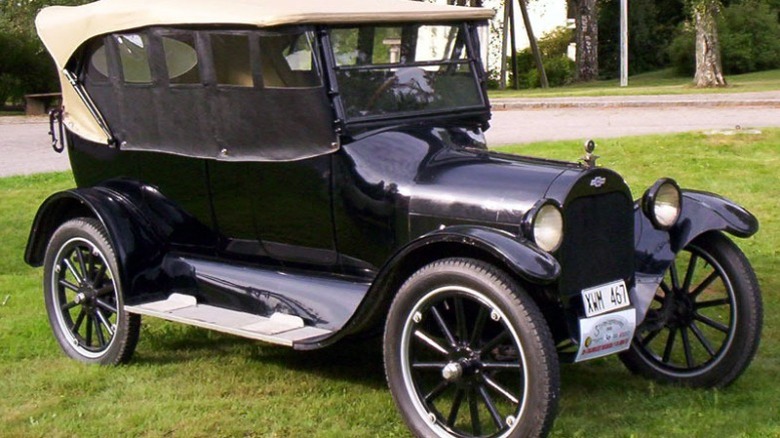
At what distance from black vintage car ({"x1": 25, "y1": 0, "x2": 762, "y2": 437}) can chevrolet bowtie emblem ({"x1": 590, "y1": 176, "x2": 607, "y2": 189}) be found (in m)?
0.02

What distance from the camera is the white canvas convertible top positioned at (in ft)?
18.0

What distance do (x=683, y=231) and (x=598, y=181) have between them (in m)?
0.76

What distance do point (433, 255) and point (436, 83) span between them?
1.33m

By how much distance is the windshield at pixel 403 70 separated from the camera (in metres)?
5.59

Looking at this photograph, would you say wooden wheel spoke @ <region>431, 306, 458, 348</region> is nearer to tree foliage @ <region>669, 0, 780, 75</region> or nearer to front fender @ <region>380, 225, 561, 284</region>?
front fender @ <region>380, 225, 561, 284</region>

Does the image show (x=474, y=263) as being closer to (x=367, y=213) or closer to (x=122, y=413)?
(x=367, y=213)

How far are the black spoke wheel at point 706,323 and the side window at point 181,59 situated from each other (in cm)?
255

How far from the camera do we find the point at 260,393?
558 cm

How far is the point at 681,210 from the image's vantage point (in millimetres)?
5605

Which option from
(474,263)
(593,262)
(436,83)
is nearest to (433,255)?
(474,263)

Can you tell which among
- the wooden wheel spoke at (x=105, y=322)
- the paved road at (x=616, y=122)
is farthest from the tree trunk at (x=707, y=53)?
the wooden wheel spoke at (x=105, y=322)

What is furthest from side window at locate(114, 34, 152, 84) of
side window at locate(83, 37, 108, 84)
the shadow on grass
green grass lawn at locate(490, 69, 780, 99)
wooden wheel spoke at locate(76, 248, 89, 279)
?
green grass lawn at locate(490, 69, 780, 99)

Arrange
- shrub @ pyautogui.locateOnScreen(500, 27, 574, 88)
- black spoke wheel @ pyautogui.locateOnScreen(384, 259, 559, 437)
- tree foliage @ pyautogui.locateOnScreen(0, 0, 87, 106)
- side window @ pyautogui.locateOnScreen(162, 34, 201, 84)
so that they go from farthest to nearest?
shrub @ pyautogui.locateOnScreen(500, 27, 574, 88), tree foliage @ pyautogui.locateOnScreen(0, 0, 87, 106), side window @ pyautogui.locateOnScreen(162, 34, 201, 84), black spoke wheel @ pyautogui.locateOnScreen(384, 259, 559, 437)

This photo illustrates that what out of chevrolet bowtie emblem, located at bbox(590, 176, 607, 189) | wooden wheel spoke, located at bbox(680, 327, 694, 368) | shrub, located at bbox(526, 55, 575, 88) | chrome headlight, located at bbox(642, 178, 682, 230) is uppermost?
chevrolet bowtie emblem, located at bbox(590, 176, 607, 189)
